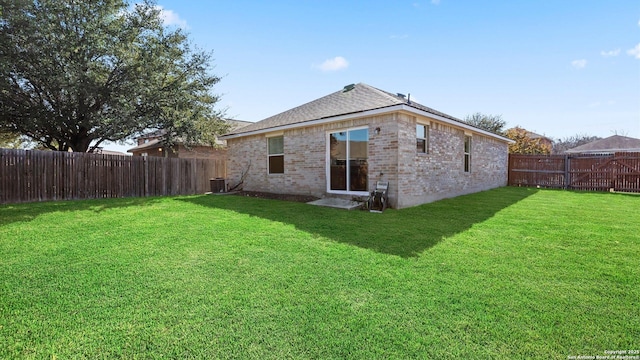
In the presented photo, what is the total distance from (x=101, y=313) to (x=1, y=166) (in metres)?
10.8

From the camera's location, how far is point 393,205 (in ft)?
26.6

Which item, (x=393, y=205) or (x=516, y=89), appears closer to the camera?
(x=393, y=205)

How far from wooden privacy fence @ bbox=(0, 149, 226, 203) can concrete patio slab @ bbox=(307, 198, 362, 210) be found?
8032mm

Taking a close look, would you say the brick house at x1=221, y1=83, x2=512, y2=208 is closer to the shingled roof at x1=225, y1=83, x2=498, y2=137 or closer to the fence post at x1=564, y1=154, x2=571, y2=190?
the shingled roof at x1=225, y1=83, x2=498, y2=137

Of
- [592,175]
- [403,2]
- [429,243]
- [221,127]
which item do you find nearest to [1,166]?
[221,127]

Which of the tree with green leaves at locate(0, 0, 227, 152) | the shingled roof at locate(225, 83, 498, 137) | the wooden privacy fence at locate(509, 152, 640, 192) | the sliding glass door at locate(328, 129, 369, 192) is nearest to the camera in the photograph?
the shingled roof at locate(225, 83, 498, 137)

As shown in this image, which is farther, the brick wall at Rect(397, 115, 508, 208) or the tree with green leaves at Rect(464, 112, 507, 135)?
the tree with green leaves at Rect(464, 112, 507, 135)

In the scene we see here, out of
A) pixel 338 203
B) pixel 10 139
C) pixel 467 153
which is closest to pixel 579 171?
pixel 467 153

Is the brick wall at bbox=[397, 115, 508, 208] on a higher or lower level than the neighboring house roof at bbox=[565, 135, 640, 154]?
lower

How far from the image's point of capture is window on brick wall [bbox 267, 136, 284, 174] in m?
11.3

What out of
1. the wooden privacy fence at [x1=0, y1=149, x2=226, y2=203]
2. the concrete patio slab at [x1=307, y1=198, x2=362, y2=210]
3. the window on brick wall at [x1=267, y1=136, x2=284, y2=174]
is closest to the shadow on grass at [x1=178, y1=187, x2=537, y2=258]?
the concrete patio slab at [x1=307, y1=198, x2=362, y2=210]

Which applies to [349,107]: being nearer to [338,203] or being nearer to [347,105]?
[347,105]

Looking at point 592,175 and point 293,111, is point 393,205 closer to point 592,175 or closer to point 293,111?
point 293,111

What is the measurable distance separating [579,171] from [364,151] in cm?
1297
